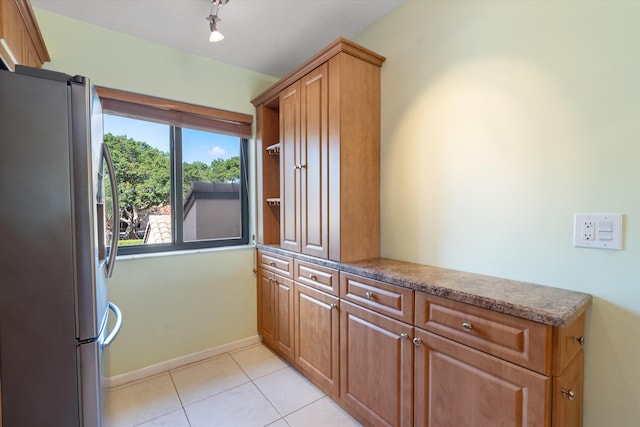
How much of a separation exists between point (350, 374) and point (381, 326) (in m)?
0.44

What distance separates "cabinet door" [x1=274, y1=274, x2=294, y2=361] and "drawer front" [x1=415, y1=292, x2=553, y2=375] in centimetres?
116

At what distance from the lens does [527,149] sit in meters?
1.31

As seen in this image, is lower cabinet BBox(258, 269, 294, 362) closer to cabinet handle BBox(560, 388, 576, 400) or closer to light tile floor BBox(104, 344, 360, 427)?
light tile floor BBox(104, 344, 360, 427)

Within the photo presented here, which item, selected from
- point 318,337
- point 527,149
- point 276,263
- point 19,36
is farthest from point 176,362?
point 527,149

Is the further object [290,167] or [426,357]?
[290,167]

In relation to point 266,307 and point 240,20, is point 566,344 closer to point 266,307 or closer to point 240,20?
point 266,307

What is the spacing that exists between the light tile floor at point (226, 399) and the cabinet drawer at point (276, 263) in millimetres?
773

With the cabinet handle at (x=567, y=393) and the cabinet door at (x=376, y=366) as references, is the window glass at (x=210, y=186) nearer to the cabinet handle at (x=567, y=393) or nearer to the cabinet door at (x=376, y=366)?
the cabinet door at (x=376, y=366)

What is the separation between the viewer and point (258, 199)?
2.73 meters

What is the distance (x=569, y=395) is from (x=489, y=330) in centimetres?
31

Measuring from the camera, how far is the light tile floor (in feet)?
5.70

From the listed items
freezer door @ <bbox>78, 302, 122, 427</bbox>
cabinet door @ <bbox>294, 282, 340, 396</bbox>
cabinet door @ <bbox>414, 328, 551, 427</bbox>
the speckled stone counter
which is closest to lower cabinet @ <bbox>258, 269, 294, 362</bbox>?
cabinet door @ <bbox>294, 282, 340, 396</bbox>

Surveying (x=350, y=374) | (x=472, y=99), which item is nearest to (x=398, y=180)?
(x=472, y=99)

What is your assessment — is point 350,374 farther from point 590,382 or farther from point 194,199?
point 194,199
